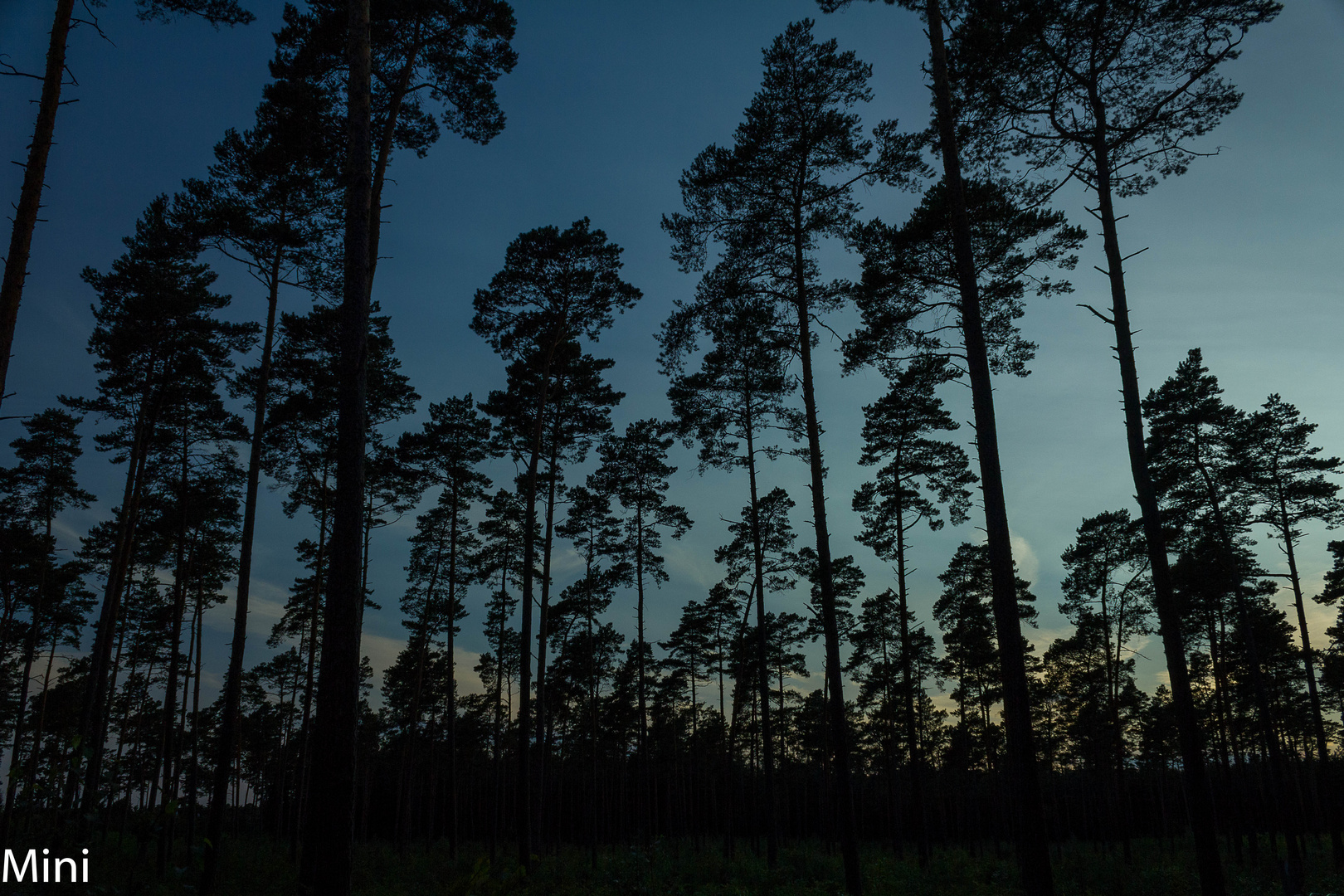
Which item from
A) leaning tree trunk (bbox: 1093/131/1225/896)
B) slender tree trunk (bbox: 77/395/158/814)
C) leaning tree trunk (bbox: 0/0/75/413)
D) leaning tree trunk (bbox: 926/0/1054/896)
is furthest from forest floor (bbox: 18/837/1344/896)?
leaning tree trunk (bbox: 0/0/75/413)

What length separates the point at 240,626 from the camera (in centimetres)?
1362

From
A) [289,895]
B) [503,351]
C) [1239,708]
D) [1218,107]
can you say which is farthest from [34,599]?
[1239,708]

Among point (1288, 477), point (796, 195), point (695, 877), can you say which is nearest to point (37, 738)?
point (695, 877)

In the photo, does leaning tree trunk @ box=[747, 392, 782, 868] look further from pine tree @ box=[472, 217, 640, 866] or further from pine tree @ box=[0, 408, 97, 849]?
pine tree @ box=[0, 408, 97, 849]

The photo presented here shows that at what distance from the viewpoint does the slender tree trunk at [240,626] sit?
12117 mm

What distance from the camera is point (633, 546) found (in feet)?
78.6

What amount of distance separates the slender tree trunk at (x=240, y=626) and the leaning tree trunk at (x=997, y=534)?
1273 cm

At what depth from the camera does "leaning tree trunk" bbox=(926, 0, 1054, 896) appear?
23.7 ft

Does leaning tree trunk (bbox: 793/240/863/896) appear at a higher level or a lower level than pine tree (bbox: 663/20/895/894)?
lower

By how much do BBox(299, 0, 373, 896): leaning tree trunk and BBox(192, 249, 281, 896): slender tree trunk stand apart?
7.16 metres

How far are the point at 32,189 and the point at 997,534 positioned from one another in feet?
40.6

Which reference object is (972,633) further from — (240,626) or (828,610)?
(240,626)

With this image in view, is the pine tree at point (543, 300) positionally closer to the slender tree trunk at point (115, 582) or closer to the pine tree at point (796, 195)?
the pine tree at point (796, 195)

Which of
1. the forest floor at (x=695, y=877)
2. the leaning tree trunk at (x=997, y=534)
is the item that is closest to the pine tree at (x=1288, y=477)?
the forest floor at (x=695, y=877)
